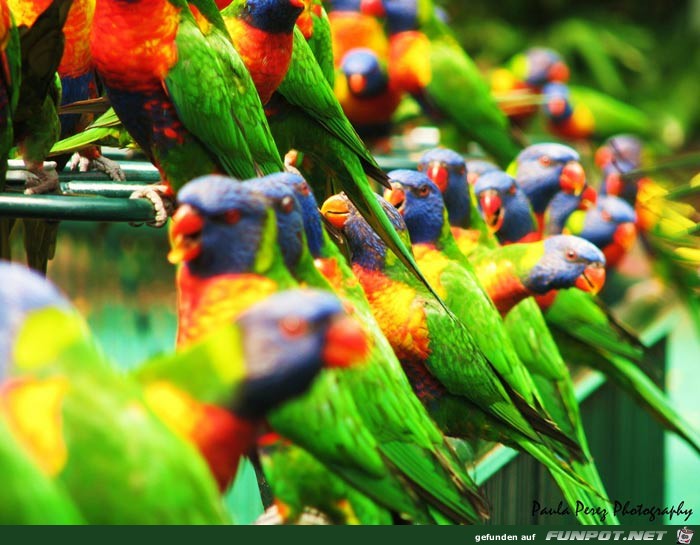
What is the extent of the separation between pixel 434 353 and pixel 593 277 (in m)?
0.47

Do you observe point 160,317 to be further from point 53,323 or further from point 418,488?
point 53,323

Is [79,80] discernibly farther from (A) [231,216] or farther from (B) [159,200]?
(A) [231,216]

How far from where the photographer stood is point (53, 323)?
0.92m

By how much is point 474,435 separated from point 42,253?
0.88 metres

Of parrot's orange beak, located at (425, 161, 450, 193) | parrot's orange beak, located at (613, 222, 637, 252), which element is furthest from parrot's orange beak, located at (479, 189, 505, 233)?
parrot's orange beak, located at (613, 222, 637, 252)

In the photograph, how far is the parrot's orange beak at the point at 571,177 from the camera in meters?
2.65

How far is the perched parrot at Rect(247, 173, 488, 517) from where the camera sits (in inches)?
50.9

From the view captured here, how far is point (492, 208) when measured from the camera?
2428 mm

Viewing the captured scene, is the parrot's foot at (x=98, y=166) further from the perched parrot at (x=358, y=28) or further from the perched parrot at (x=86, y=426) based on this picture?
the perched parrot at (x=358, y=28)

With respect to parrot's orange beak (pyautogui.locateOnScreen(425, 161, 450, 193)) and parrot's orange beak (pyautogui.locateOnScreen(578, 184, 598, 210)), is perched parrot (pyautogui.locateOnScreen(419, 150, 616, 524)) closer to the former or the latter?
parrot's orange beak (pyautogui.locateOnScreen(425, 161, 450, 193))

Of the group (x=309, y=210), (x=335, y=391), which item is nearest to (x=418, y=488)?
(x=335, y=391)

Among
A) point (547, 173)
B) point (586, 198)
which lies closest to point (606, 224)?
point (586, 198)

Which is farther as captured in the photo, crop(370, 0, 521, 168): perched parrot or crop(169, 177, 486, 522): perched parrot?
crop(370, 0, 521, 168): perched parrot

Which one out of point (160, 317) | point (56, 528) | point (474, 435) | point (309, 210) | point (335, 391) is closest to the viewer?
point (56, 528)
